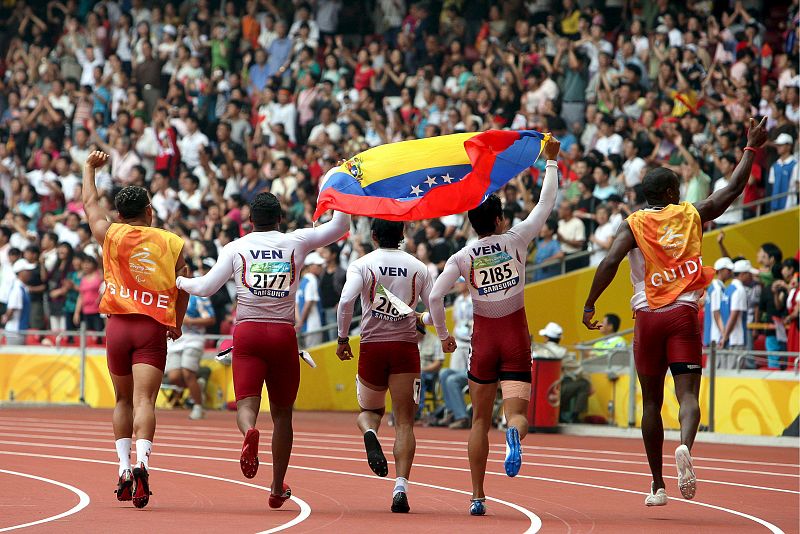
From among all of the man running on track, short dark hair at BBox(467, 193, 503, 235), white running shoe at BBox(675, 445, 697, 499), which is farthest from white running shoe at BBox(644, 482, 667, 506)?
short dark hair at BBox(467, 193, 503, 235)

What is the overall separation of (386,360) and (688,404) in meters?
2.22

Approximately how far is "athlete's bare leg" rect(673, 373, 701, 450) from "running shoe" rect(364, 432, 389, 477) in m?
2.08

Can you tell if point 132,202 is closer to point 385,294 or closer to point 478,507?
point 385,294

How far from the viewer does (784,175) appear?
21328 millimetres

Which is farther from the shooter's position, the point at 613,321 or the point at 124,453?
the point at 613,321

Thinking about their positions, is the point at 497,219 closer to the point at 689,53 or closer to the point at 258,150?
the point at 689,53

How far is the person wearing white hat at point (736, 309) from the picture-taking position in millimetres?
19094

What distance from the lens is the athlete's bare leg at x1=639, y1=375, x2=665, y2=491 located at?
10.4m

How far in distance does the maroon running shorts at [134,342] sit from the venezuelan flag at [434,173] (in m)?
1.85

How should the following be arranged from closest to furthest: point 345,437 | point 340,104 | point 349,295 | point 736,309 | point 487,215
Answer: point 487,215, point 349,295, point 345,437, point 736,309, point 340,104

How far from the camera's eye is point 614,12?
86.6ft

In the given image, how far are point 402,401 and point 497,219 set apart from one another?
1.51 metres

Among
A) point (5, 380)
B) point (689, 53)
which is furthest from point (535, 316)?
point (5, 380)

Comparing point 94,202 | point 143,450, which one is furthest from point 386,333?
point 94,202
